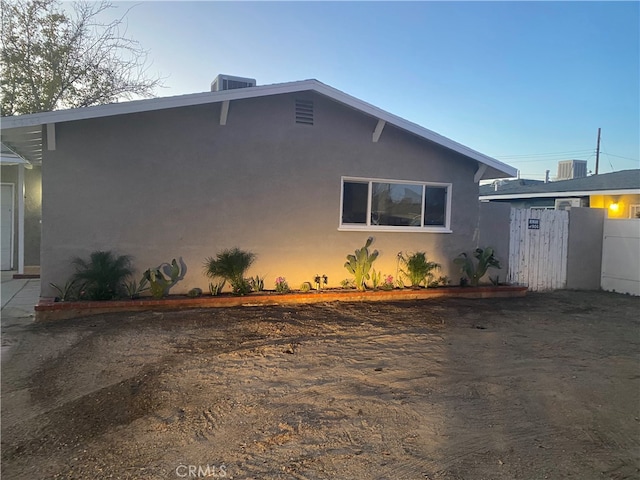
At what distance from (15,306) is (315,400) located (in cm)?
605

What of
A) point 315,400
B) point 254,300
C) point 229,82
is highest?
point 229,82

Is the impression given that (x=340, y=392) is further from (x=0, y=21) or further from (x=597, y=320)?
(x=0, y=21)

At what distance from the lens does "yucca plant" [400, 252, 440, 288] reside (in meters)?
9.23

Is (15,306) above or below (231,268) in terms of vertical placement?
below

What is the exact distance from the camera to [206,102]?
7.36m

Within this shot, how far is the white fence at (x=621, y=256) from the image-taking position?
409 inches

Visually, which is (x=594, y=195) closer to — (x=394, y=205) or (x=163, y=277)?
(x=394, y=205)

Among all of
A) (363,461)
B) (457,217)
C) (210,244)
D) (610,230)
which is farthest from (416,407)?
(610,230)

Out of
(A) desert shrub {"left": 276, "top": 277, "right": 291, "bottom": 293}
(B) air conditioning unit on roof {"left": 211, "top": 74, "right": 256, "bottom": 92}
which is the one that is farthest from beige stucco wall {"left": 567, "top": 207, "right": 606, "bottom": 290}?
(B) air conditioning unit on roof {"left": 211, "top": 74, "right": 256, "bottom": 92}

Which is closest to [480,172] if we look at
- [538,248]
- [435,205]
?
[435,205]

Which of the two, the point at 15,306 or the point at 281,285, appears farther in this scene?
the point at 281,285

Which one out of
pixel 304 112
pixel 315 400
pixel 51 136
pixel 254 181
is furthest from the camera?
pixel 304 112

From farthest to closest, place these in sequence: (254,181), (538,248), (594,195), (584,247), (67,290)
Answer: (594,195) → (584,247) → (538,248) → (254,181) → (67,290)

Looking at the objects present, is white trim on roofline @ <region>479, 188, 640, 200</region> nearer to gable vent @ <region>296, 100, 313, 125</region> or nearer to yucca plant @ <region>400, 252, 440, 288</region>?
yucca plant @ <region>400, 252, 440, 288</region>
